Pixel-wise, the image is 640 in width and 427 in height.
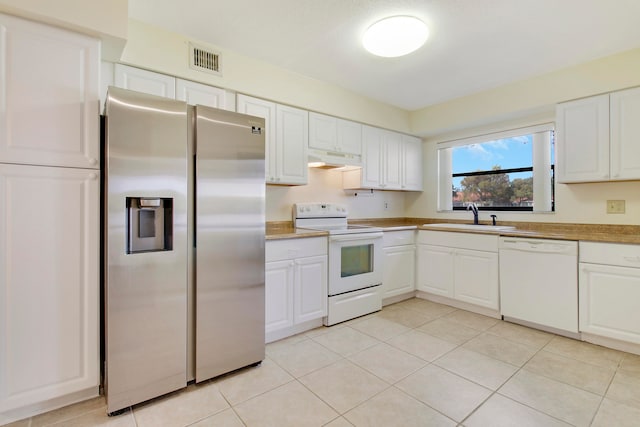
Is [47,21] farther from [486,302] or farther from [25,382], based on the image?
[486,302]

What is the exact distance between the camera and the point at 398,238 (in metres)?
3.44

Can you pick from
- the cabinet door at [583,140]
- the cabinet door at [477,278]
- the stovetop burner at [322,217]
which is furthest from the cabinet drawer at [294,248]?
the cabinet door at [583,140]

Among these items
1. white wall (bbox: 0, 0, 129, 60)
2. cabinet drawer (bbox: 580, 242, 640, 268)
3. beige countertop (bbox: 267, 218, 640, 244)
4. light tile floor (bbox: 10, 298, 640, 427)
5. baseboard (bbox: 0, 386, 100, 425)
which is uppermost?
white wall (bbox: 0, 0, 129, 60)

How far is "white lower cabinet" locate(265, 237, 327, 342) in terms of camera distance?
95.1 inches

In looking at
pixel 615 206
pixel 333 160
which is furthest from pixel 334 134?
pixel 615 206

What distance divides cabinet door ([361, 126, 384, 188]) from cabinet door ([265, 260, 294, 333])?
5.27 feet

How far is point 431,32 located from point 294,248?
1.99 metres

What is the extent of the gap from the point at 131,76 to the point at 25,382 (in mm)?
1964

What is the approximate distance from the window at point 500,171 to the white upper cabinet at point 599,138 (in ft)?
1.36

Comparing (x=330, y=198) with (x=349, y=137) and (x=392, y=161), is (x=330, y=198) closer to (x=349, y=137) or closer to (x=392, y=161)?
(x=349, y=137)

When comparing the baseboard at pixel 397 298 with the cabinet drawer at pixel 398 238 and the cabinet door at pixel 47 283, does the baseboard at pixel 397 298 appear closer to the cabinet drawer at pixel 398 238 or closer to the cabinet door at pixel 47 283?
the cabinet drawer at pixel 398 238

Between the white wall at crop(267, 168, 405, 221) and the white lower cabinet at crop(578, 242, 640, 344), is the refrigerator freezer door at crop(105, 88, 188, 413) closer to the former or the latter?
the white wall at crop(267, 168, 405, 221)

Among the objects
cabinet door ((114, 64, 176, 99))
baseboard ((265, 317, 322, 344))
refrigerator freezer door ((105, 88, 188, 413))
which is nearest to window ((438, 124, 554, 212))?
baseboard ((265, 317, 322, 344))

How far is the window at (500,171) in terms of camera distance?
3.28 meters
